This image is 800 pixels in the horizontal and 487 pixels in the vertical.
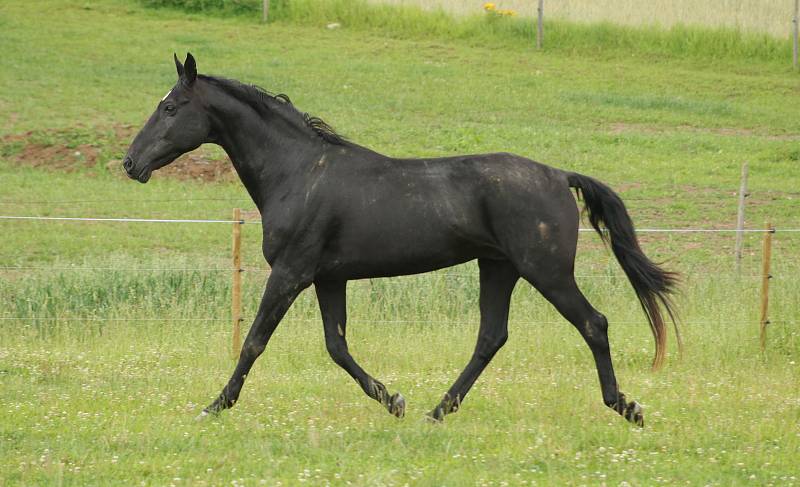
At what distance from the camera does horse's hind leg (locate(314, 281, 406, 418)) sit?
748 centimetres

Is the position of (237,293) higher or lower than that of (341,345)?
lower

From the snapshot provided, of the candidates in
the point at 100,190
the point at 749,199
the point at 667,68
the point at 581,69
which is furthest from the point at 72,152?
the point at 667,68

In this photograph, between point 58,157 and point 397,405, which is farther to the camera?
point 58,157

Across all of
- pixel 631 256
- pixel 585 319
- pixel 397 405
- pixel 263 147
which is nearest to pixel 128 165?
pixel 263 147

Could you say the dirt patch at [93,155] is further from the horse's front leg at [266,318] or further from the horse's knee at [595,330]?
the horse's knee at [595,330]

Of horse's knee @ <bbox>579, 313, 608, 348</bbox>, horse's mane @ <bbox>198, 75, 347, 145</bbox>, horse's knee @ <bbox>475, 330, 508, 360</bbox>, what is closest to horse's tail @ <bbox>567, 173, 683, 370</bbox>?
horse's knee @ <bbox>579, 313, 608, 348</bbox>

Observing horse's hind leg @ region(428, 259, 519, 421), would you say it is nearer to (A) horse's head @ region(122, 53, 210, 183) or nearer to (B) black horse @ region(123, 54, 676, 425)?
(B) black horse @ region(123, 54, 676, 425)

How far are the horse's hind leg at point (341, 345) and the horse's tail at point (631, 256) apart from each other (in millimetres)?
1670

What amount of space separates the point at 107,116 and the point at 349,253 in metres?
15.3

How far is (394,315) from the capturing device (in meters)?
11.3

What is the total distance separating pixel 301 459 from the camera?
643 cm

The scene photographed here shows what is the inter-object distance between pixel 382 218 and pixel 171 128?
4.96ft

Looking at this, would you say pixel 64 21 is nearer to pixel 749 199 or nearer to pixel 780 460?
pixel 749 199

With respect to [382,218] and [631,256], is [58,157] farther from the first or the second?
[631,256]
